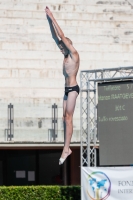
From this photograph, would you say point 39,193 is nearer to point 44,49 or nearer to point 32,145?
point 32,145

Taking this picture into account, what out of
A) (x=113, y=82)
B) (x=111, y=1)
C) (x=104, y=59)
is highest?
(x=111, y=1)

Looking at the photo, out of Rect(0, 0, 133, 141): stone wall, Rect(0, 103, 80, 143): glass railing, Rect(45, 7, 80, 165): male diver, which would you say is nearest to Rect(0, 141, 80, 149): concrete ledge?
Rect(0, 103, 80, 143): glass railing

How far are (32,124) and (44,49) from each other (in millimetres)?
2721

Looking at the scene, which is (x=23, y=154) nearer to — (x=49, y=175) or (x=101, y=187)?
(x=49, y=175)

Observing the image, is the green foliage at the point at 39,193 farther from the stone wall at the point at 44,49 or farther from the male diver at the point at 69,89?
the stone wall at the point at 44,49

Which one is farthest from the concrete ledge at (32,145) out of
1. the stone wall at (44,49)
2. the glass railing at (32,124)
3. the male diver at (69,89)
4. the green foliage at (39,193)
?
the male diver at (69,89)

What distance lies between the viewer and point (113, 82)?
50.3 ft

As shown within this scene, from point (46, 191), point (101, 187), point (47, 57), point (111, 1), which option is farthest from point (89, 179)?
point (111, 1)

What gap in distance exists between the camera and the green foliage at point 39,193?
52.6ft

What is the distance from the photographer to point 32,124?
20.0m

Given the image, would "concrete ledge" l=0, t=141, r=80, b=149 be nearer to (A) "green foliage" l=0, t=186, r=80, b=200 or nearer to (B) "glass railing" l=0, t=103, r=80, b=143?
(B) "glass railing" l=0, t=103, r=80, b=143

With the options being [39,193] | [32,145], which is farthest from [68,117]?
[32,145]

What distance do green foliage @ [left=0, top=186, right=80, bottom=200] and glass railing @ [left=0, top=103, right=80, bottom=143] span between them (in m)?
3.63

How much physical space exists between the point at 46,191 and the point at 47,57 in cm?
628
